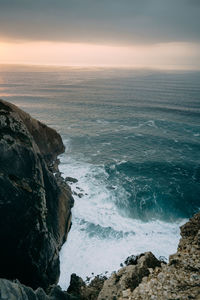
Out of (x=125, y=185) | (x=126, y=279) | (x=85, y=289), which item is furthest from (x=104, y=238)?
(x=126, y=279)

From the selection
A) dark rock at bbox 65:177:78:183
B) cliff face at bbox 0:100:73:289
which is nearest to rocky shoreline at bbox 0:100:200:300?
cliff face at bbox 0:100:73:289

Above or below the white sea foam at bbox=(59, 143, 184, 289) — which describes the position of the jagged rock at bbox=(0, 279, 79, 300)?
above

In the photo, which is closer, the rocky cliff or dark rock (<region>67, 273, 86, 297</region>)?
the rocky cliff

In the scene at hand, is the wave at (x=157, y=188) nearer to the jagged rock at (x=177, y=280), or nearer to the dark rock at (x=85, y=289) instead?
the dark rock at (x=85, y=289)

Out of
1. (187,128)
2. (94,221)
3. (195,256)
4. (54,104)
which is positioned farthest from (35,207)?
(54,104)

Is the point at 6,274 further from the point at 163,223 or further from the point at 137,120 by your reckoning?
the point at 137,120

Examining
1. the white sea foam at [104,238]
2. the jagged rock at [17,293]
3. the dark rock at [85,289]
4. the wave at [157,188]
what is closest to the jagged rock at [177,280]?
the jagged rock at [17,293]

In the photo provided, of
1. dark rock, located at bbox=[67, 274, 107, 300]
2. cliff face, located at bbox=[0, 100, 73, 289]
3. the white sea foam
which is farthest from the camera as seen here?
the white sea foam

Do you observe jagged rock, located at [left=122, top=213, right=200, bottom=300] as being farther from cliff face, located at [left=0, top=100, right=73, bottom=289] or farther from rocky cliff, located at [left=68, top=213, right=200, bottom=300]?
cliff face, located at [left=0, top=100, right=73, bottom=289]
